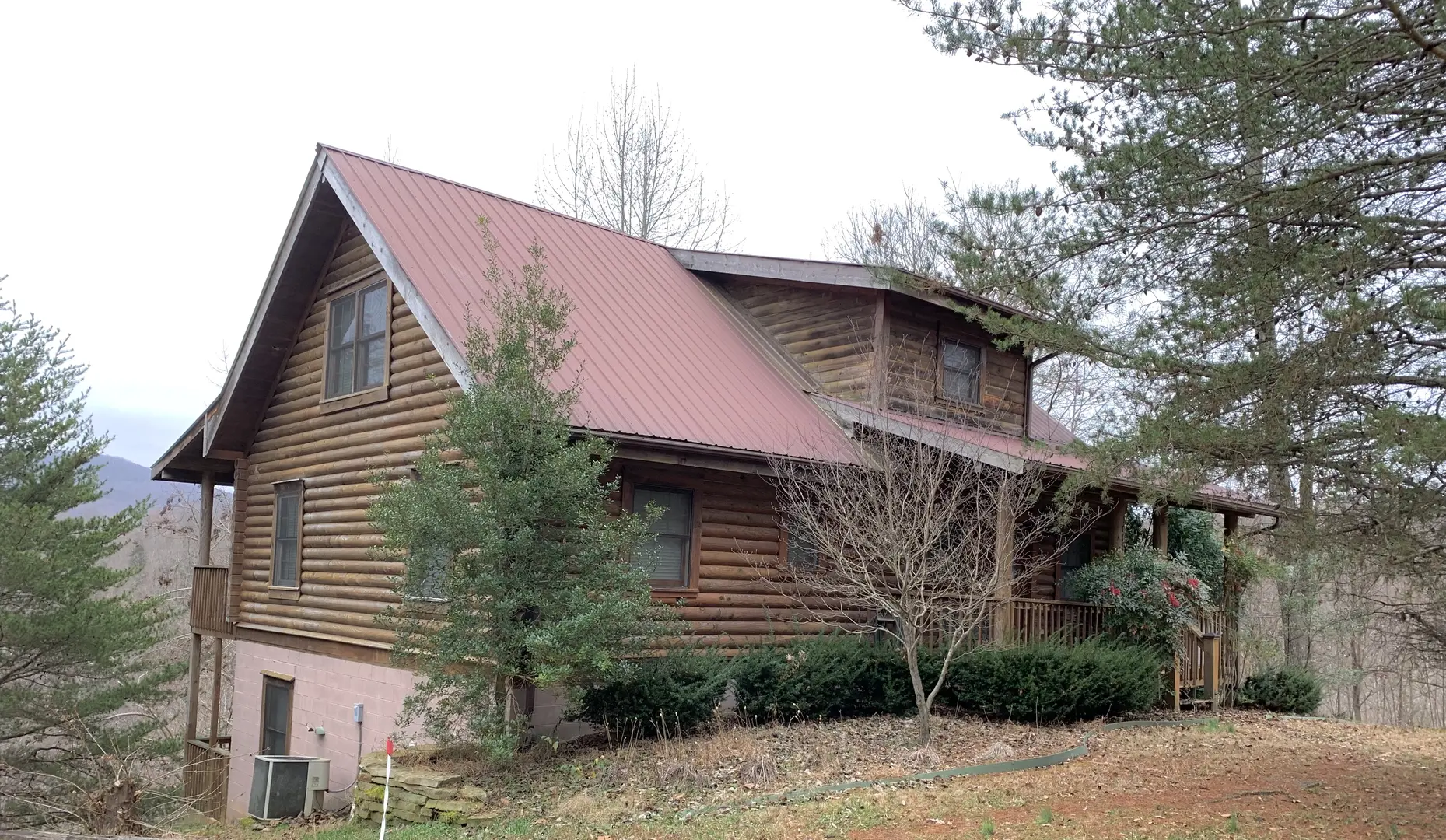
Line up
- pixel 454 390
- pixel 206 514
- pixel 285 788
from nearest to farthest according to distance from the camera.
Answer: pixel 454 390
pixel 285 788
pixel 206 514

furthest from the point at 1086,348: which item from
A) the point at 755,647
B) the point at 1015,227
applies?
the point at 755,647

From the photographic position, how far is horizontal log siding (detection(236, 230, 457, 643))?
A: 1377cm

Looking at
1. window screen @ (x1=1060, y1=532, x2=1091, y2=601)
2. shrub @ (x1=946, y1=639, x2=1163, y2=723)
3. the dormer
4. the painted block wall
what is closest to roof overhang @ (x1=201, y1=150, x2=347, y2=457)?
the painted block wall

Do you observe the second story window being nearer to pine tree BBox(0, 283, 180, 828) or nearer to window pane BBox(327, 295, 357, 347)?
window pane BBox(327, 295, 357, 347)

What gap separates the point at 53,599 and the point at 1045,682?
593 inches

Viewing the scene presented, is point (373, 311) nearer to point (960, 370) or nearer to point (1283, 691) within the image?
point (960, 370)

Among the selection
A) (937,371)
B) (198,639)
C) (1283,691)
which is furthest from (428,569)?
(1283,691)

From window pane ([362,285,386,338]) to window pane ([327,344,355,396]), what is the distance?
44 centimetres

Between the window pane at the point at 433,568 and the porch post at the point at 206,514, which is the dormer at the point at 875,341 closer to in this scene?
the window pane at the point at 433,568

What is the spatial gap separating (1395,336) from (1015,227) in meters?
3.08

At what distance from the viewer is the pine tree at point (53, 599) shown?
17.0 m

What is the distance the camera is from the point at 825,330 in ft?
54.2

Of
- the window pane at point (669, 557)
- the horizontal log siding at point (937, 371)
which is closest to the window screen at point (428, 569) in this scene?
the window pane at point (669, 557)

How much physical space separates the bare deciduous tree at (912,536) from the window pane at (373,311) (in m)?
5.77
